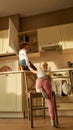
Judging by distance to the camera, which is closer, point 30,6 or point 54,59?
point 54,59

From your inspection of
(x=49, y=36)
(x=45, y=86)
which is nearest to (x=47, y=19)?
(x=49, y=36)

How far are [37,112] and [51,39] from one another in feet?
5.30

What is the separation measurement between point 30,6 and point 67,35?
1.18 meters

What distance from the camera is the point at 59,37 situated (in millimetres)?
4113

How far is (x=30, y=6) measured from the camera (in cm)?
446

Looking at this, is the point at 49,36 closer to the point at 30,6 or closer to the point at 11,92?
the point at 30,6

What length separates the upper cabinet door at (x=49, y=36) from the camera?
413 cm

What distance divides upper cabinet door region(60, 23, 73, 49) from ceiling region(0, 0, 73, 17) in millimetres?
617

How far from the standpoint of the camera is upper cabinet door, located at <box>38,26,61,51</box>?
4.13m

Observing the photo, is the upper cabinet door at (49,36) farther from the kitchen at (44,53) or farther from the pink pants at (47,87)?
the pink pants at (47,87)

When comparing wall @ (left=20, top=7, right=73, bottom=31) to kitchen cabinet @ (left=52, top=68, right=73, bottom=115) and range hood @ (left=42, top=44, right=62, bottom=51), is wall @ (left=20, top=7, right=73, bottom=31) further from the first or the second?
kitchen cabinet @ (left=52, top=68, right=73, bottom=115)

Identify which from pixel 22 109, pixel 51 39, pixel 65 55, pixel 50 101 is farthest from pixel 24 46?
pixel 50 101

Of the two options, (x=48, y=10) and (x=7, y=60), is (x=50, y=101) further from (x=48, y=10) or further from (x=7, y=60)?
(x=48, y=10)

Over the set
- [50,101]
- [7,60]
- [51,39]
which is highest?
[51,39]
